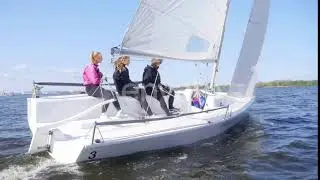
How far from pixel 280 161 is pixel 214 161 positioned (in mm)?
1418

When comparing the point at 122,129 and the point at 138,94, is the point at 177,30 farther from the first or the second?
the point at 122,129

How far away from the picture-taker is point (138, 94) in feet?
32.6

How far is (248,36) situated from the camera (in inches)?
553

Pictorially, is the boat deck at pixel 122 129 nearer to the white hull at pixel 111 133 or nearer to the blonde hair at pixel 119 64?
the white hull at pixel 111 133

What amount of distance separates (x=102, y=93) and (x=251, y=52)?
6.30m

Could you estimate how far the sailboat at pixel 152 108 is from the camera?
8.29 m

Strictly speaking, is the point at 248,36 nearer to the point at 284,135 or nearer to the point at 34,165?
the point at 284,135

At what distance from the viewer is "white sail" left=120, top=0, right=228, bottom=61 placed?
33.2 feet

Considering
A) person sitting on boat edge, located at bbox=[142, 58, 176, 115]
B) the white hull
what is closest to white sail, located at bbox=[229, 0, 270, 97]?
the white hull

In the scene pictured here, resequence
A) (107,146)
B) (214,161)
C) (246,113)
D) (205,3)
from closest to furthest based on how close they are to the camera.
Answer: (107,146)
(214,161)
(205,3)
(246,113)

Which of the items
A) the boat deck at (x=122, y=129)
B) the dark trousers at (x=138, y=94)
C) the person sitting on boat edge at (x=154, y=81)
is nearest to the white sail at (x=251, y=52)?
the boat deck at (x=122, y=129)

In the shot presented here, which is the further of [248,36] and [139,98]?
[248,36]

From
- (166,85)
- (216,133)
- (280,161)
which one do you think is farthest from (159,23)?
(280,161)

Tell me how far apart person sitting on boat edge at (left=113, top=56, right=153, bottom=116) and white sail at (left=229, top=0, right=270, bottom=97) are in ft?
15.7
